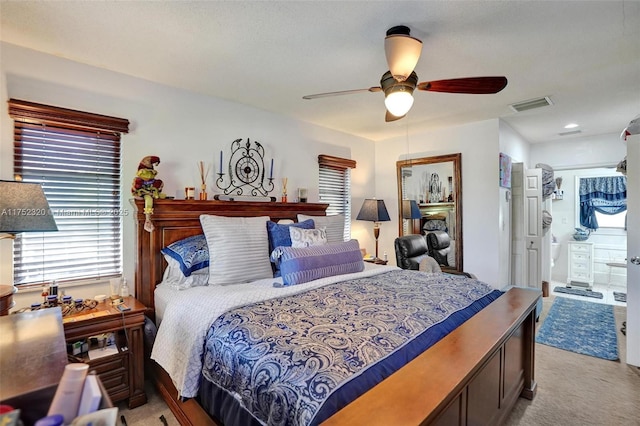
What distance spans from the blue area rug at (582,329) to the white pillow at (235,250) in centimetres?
301

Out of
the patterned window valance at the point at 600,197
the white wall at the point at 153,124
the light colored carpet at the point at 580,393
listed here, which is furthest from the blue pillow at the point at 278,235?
the patterned window valance at the point at 600,197

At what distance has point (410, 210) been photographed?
178 inches

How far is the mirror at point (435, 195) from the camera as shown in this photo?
4098mm

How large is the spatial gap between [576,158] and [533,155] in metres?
0.62

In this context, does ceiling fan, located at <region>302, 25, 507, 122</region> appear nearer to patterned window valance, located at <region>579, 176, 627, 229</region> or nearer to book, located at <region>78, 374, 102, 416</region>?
book, located at <region>78, 374, 102, 416</region>

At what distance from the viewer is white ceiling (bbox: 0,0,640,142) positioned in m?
1.77

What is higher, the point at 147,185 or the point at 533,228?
the point at 147,185

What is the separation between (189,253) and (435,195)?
3361mm

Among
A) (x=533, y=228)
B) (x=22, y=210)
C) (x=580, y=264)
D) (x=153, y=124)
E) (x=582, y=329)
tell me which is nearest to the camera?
(x=22, y=210)

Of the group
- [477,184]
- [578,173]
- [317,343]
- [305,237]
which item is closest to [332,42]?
[305,237]

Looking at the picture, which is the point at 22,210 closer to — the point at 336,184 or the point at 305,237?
the point at 305,237

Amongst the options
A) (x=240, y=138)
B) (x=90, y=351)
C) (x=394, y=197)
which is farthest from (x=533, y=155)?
(x=90, y=351)

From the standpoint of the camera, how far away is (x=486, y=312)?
1.86 metres

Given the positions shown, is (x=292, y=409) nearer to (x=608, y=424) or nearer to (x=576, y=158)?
(x=608, y=424)
